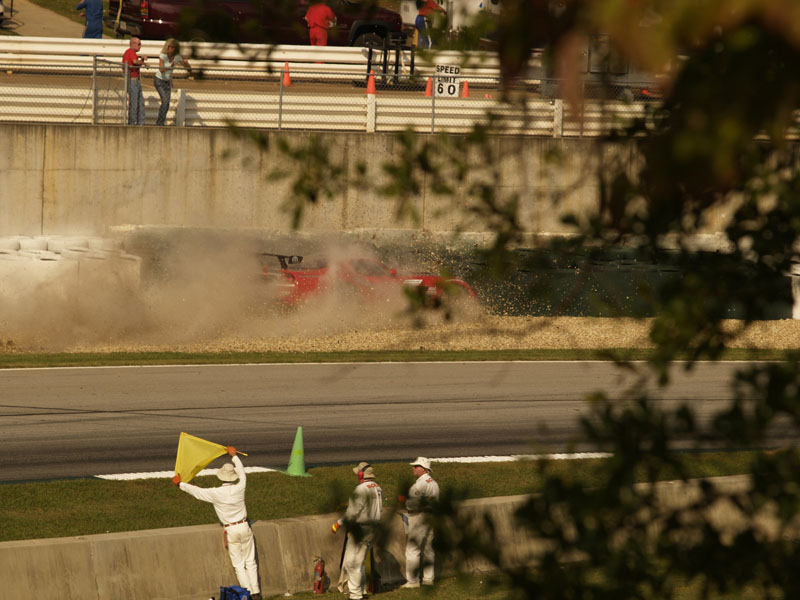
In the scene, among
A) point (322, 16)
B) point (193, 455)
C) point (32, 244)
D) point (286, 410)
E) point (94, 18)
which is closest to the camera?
point (322, 16)

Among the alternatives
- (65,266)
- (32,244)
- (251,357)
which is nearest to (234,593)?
(251,357)

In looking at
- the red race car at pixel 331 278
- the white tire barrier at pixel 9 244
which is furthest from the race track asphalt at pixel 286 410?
the white tire barrier at pixel 9 244

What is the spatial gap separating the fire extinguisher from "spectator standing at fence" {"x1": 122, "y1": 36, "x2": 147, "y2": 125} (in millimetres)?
16951

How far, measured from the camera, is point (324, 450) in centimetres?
1708

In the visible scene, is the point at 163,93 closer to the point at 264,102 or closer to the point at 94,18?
the point at 264,102

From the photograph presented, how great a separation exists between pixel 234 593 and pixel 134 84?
726 inches

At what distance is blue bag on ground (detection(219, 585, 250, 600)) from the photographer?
10.6 m

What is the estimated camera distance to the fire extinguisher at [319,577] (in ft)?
38.0

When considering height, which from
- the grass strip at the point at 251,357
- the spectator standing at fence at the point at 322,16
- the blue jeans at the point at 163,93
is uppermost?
the blue jeans at the point at 163,93

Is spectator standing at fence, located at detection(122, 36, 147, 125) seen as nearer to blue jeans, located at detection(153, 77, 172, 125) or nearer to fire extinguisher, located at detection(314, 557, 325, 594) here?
blue jeans, located at detection(153, 77, 172, 125)

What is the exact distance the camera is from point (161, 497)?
14.0 meters

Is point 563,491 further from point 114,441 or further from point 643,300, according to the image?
point 114,441

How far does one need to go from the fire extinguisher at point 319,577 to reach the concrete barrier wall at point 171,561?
0.78ft

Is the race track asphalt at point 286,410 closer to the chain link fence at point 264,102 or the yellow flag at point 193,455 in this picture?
the yellow flag at point 193,455
